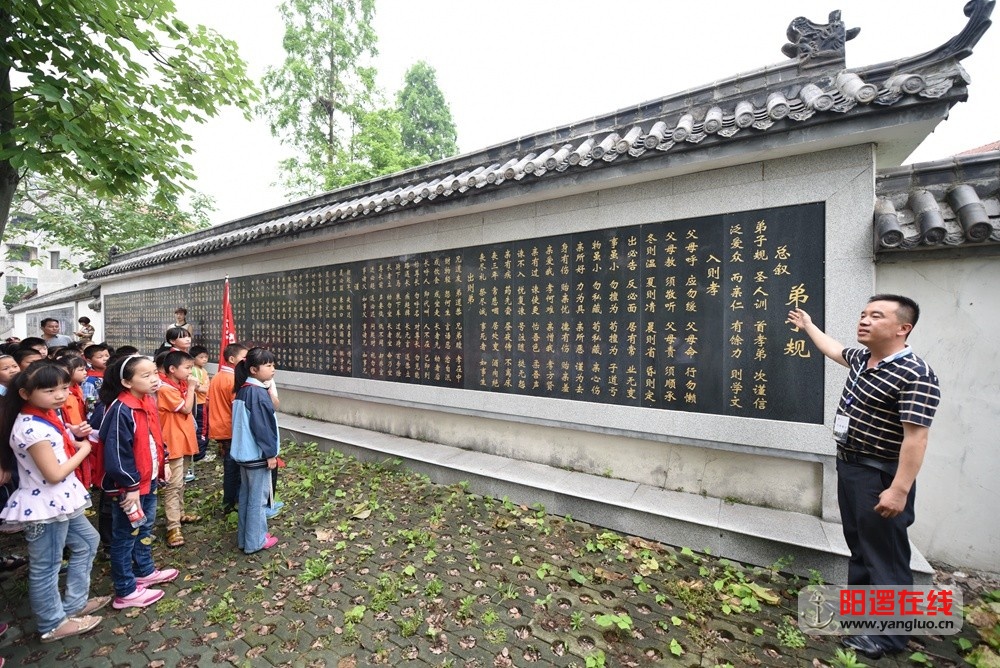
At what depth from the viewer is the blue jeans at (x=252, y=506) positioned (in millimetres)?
4035

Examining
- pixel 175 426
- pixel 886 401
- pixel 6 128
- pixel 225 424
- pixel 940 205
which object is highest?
pixel 6 128

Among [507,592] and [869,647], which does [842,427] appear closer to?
[869,647]

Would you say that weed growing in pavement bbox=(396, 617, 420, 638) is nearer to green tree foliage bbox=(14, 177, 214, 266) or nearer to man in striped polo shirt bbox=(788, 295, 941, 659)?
man in striped polo shirt bbox=(788, 295, 941, 659)

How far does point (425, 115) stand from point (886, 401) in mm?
24885

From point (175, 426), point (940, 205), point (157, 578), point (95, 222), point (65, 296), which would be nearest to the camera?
point (157, 578)

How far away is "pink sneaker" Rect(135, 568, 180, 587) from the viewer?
3629 millimetres

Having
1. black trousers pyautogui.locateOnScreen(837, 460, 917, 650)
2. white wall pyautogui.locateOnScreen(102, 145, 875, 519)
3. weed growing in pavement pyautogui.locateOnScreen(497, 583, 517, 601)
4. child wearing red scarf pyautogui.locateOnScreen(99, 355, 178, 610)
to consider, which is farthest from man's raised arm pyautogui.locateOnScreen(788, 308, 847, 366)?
child wearing red scarf pyautogui.locateOnScreen(99, 355, 178, 610)

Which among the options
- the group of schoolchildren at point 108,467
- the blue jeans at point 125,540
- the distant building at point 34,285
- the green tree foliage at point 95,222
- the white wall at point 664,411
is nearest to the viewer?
the group of schoolchildren at point 108,467

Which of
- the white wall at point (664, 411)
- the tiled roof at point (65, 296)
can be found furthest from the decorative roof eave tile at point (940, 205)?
the tiled roof at point (65, 296)

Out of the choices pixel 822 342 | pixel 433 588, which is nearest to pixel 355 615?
pixel 433 588

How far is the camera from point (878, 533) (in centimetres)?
282

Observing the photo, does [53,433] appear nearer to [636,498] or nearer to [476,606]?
[476,606]

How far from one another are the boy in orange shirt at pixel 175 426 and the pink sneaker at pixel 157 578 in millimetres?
594

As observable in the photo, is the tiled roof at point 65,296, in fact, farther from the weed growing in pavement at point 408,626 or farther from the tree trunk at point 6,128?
the weed growing in pavement at point 408,626
